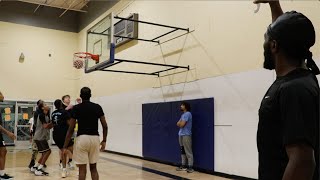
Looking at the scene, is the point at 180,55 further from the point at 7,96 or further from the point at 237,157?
the point at 7,96

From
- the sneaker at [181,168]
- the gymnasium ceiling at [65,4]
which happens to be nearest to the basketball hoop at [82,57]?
the sneaker at [181,168]

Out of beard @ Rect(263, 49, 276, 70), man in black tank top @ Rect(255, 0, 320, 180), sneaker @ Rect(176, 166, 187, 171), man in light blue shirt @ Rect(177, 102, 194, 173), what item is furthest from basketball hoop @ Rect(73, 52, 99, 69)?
man in black tank top @ Rect(255, 0, 320, 180)

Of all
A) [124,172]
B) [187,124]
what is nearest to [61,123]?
[124,172]

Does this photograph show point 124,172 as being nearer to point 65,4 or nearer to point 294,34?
point 294,34

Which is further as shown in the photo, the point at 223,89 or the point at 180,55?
the point at 180,55

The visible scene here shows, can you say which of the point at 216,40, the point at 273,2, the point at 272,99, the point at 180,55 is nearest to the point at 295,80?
the point at 272,99

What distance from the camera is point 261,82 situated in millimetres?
6352

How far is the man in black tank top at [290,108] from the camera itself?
108cm

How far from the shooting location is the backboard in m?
8.92

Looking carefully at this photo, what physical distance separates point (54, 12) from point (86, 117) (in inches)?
513

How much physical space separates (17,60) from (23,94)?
1582 mm

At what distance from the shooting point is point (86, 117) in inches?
176

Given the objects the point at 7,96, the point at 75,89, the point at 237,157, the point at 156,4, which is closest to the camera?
the point at 237,157

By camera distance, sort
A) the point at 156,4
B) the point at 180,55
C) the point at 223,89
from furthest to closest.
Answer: the point at 156,4 → the point at 180,55 → the point at 223,89
